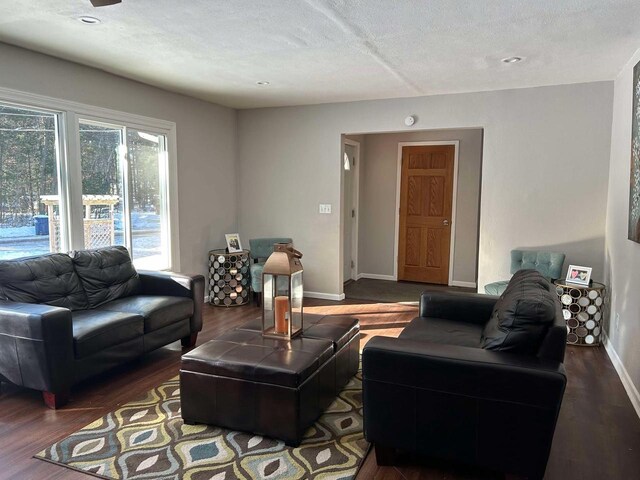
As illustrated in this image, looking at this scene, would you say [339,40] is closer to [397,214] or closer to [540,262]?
[540,262]

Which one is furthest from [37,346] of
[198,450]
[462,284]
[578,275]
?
[462,284]

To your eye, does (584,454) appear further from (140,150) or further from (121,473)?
(140,150)

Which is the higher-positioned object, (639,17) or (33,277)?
(639,17)

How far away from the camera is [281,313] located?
9.28 feet

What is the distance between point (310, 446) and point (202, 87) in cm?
372

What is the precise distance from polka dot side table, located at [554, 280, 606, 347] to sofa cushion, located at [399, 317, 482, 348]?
1408mm

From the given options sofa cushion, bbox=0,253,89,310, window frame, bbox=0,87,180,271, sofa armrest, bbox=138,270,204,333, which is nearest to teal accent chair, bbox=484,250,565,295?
sofa armrest, bbox=138,270,204,333

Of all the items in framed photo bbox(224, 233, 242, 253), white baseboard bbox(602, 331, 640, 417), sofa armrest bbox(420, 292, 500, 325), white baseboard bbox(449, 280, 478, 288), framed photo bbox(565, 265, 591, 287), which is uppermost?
framed photo bbox(224, 233, 242, 253)

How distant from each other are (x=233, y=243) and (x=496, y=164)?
318 cm

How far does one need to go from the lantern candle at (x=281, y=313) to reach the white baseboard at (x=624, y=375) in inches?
88.1

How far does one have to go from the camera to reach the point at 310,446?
2.40 meters

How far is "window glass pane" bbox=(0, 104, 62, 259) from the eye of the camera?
348 centimetres

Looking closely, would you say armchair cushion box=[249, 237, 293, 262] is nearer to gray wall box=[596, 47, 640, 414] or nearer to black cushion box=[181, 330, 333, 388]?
black cushion box=[181, 330, 333, 388]

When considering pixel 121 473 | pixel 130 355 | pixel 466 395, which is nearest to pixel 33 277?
pixel 130 355
